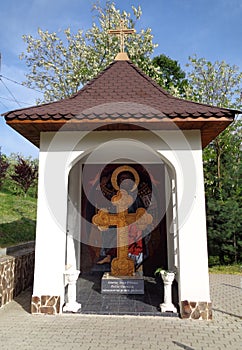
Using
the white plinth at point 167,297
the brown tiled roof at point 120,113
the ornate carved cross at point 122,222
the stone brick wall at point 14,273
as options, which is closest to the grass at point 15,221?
the stone brick wall at point 14,273

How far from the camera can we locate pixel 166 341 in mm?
3557

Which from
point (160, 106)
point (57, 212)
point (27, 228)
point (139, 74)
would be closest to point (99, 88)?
point (139, 74)

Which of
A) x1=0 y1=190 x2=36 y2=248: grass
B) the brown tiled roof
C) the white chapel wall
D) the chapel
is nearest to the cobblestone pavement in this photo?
the chapel

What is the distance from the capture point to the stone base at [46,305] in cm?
447

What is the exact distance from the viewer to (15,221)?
10461 millimetres

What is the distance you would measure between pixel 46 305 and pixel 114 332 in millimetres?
1305

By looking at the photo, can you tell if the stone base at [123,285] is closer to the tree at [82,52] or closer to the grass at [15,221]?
the grass at [15,221]

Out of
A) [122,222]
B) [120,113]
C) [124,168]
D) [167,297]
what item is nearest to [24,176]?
[124,168]

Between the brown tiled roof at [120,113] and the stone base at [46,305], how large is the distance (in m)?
2.86

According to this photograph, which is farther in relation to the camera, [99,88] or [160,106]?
[99,88]

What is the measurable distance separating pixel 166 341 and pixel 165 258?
3590 mm

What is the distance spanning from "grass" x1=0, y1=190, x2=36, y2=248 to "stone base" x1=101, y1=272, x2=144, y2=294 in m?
3.64

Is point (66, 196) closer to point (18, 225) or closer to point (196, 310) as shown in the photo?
point (196, 310)

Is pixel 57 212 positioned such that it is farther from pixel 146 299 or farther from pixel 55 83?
pixel 55 83
